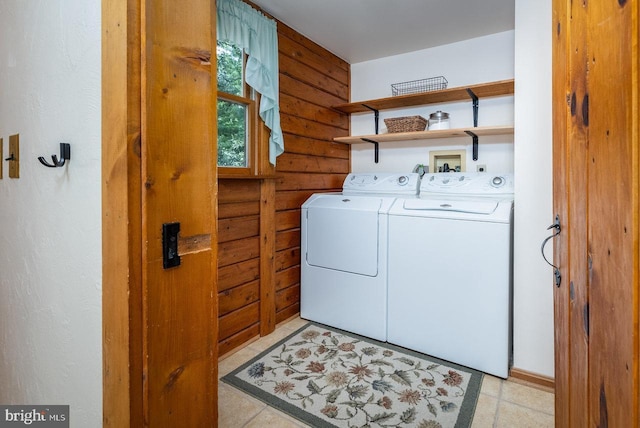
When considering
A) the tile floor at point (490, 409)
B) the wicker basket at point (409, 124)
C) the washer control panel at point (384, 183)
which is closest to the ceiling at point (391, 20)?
the wicker basket at point (409, 124)

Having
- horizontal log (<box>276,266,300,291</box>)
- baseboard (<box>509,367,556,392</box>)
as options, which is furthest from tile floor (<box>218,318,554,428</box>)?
horizontal log (<box>276,266,300,291</box>)

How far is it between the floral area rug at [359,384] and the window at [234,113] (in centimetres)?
128

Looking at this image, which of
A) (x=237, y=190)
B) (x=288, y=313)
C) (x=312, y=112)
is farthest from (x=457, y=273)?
(x=312, y=112)

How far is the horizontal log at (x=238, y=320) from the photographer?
2.29 meters

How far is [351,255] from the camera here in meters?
2.58

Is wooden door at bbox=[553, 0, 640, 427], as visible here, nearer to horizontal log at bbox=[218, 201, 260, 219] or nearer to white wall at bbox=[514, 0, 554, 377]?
white wall at bbox=[514, 0, 554, 377]

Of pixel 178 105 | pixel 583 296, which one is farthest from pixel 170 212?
pixel 583 296

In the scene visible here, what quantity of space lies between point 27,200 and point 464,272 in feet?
6.93

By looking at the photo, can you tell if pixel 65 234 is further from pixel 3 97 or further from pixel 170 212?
pixel 3 97

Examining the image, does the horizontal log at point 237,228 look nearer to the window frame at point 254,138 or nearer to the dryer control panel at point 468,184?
the window frame at point 254,138

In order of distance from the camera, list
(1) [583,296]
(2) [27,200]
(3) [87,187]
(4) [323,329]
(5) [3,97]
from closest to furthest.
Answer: (1) [583,296] < (3) [87,187] < (2) [27,200] < (5) [3,97] < (4) [323,329]

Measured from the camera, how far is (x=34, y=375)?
1.15 metres

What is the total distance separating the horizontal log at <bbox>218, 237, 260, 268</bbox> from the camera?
2271 mm

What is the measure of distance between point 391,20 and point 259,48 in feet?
3.24
